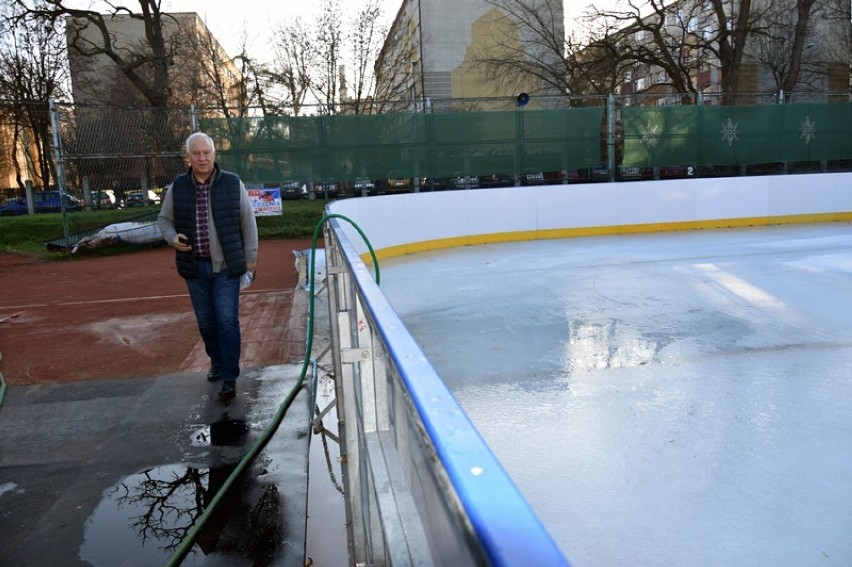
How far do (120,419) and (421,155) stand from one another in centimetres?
1150

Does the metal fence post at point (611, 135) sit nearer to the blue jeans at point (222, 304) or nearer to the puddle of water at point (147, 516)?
the blue jeans at point (222, 304)

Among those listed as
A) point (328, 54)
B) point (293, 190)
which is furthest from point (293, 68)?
point (293, 190)

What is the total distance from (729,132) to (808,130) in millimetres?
2186

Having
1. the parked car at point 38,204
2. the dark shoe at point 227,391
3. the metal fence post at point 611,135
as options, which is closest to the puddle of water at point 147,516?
the dark shoe at point 227,391

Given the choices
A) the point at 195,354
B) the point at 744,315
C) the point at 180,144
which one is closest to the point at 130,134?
the point at 180,144

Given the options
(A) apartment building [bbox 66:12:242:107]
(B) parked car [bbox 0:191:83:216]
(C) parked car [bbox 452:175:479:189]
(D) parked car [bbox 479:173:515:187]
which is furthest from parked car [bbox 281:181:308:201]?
(A) apartment building [bbox 66:12:242:107]

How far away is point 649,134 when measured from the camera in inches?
626

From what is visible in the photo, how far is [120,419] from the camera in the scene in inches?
150

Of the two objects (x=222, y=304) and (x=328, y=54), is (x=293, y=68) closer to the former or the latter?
(x=328, y=54)

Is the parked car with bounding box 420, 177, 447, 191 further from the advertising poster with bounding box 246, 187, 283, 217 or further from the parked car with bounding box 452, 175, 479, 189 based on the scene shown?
the advertising poster with bounding box 246, 187, 283, 217

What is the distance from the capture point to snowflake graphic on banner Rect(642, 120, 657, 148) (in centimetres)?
1586

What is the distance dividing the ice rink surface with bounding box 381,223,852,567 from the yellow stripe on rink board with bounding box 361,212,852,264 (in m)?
2.77

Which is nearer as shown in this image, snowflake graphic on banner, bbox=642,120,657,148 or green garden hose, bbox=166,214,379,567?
green garden hose, bbox=166,214,379,567

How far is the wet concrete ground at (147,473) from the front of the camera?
2473mm
